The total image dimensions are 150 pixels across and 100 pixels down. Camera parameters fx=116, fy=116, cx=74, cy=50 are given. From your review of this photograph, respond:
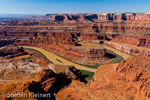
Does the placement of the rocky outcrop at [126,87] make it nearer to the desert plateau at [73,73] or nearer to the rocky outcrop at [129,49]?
the desert plateau at [73,73]

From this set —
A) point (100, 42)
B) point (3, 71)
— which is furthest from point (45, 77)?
point (100, 42)

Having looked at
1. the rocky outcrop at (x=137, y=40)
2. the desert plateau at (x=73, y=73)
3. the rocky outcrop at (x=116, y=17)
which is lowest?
the desert plateau at (x=73, y=73)

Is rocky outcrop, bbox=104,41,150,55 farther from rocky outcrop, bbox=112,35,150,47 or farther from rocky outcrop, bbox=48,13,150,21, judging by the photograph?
rocky outcrop, bbox=48,13,150,21

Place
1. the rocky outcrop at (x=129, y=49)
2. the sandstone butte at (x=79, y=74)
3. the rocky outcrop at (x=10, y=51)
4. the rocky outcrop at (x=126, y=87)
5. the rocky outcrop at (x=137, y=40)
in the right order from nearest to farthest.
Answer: the rocky outcrop at (x=126, y=87)
the sandstone butte at (x=79, y=74)
the rocky outcrop at (x=10, y=51)
the rocky outcrop at (x=129, y=49)
the rocky outcrop at (x=137, y=40)

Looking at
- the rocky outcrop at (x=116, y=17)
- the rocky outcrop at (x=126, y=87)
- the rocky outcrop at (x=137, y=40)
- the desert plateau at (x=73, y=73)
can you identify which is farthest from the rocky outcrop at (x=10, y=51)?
the rocky outcrop at (x=116, y=17)

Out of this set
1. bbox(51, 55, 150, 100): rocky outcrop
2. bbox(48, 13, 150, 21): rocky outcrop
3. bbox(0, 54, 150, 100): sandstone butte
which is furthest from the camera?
bbox(48, 13, 150, 21): rocky outcrop

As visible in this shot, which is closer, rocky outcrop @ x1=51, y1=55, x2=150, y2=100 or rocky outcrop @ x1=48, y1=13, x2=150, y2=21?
rocky outcrop @ x1=51, y1=55, x2=150, y2=100

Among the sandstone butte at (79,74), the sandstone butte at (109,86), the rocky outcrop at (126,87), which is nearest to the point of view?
the sandstone butte at (109,86)

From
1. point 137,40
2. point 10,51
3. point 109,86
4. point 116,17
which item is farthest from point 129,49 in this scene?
point 116,17

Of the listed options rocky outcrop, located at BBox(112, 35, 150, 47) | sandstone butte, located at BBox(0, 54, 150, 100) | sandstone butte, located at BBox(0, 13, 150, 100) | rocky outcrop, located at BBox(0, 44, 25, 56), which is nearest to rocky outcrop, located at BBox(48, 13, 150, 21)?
rocky outcrop, located at BBox(112, 35, 150, 47)

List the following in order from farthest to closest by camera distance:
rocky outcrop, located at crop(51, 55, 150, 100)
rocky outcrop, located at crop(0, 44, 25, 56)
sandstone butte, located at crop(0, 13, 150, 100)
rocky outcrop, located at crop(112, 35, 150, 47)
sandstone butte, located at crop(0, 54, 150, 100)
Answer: rocky outcrop, located at crop(112, 35, 150, 47), rocky outcrop, located at crop(0, 44, 25, 56), sandstone butte, located at crop(0, 13, 150, 100), rocky outcrop, located at crop(51, 55, 150, 100), sandstone butte, located at crop(0, 54, 150, 100)

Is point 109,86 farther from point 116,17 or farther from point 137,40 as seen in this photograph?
point 116,17
